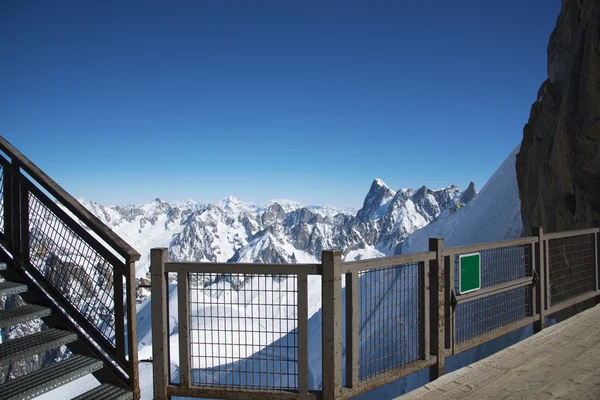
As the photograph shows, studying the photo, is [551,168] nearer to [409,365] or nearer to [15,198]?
[409,365]

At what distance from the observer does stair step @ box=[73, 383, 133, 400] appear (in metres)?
3.96

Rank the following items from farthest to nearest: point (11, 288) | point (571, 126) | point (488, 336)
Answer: point (571, 126)
point (488, 336)
point (11, 288)

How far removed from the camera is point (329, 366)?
410 centimetres

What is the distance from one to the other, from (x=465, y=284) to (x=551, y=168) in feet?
56.5

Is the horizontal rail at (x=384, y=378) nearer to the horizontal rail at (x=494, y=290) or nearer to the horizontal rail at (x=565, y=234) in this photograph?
the horizontal rail at (x=494, y=290)

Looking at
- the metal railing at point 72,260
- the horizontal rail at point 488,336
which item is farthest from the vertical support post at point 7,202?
the horizontal rail at point 488,336

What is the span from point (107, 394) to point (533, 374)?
4771 mm

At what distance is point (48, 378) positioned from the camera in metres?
3.92

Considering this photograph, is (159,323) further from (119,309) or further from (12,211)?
(12,211)

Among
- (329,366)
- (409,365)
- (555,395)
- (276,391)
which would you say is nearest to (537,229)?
(555,395)

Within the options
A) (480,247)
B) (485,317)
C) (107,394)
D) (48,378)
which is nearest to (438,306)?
(480,247)

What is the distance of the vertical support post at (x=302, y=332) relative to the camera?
13.3ft

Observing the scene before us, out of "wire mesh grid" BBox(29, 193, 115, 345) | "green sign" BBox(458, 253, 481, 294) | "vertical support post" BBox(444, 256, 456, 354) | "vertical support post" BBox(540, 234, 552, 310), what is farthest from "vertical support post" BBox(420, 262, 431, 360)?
"wire mesh grid" BBox(29, 193, 115, 345)

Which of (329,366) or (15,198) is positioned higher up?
(15,198)
